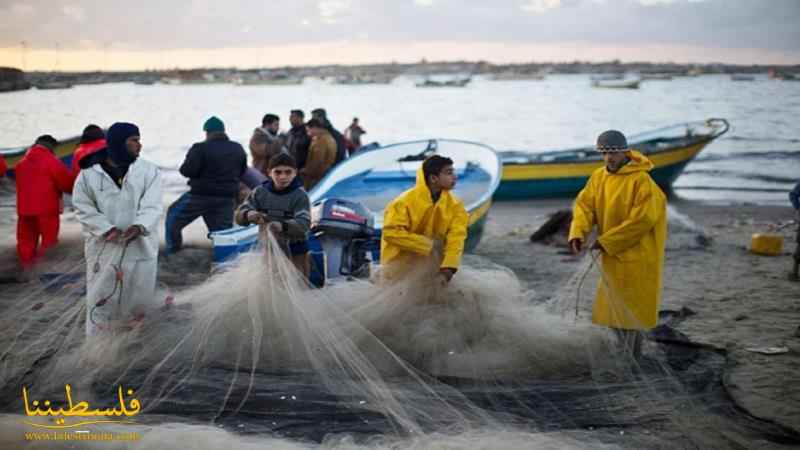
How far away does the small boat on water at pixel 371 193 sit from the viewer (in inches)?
256

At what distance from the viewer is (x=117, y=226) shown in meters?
4.76

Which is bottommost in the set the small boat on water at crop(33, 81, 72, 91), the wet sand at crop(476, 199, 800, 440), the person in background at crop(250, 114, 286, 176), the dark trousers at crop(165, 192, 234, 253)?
the wet sand at crop(476, 199, 800, 440)

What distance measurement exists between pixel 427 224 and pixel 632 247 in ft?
4.65

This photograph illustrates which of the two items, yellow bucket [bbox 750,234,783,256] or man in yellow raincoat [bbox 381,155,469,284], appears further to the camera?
yellow bucket [bbox 750,234,783,256]

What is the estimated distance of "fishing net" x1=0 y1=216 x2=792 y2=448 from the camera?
3.85 meters

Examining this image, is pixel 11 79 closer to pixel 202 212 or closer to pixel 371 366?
pixel 202 212

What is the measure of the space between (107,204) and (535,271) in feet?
17.8

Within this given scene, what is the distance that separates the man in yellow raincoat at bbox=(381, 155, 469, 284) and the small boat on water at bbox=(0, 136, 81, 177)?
12.2 metres

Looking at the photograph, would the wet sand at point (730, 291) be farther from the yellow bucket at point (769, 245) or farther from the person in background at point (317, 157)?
the person in background at point (317, 157)

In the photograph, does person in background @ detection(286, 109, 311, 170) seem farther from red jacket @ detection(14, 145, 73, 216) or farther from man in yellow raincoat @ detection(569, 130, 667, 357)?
man in yellow raincoat @ detection(569, 130, 667, 357)

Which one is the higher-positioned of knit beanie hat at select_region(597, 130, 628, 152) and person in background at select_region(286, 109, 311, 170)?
knit beanie hat at select_region(597, 130, 628, 152)

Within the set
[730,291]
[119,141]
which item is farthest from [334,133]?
[119,141]

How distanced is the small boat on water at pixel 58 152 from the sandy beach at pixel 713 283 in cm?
194

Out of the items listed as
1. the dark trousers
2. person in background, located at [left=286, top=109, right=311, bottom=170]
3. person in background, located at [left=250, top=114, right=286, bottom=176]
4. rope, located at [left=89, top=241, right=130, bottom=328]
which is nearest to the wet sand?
person in background, located at [left=286, top=109, right=311, bottom=170]
